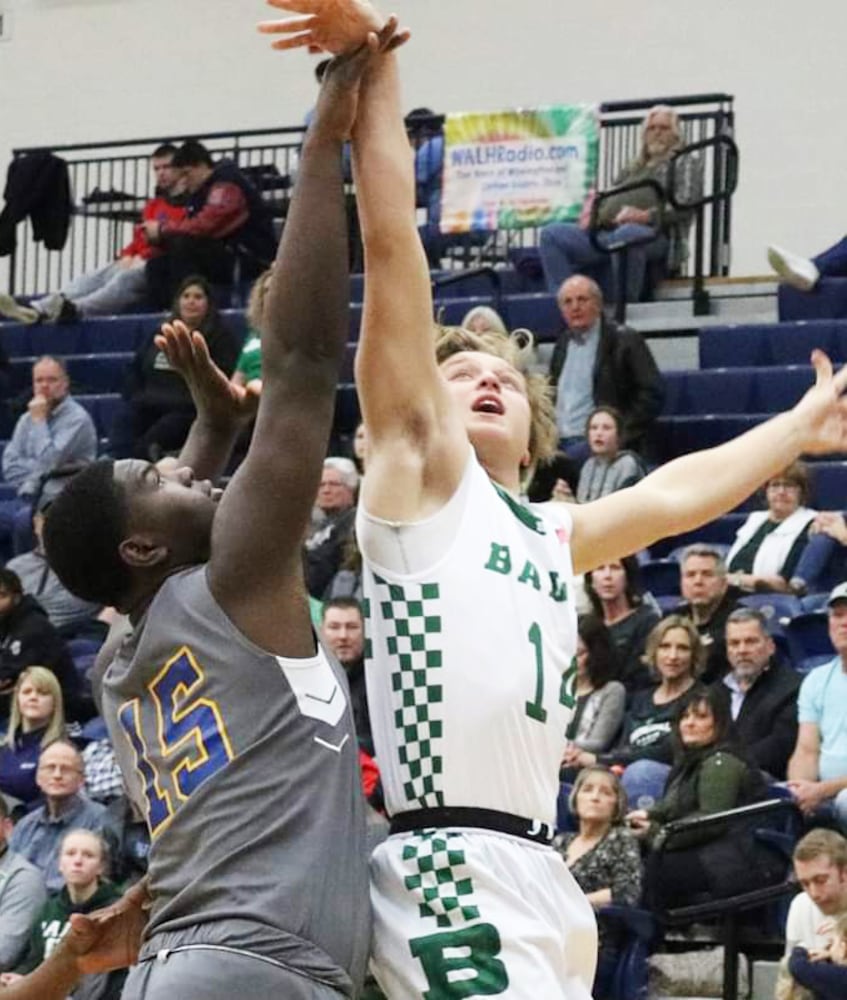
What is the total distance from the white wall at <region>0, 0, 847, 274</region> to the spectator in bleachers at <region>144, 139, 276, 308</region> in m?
2.83

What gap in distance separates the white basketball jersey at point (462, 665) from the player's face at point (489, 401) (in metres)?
0.20

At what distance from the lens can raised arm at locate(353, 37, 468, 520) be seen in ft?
12.2

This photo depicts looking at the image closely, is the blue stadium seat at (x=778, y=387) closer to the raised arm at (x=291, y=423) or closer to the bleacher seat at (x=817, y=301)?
the bleacher seat at (x=817, y=301)

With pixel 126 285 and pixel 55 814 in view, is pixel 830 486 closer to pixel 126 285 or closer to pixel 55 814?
pixel 55 814

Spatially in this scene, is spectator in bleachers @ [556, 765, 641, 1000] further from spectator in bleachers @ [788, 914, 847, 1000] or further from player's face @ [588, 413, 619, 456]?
player's face @ [588, 413, 619, 456]

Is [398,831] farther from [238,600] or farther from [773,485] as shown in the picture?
[773,485]

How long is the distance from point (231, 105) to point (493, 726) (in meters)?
Answer: 15.2

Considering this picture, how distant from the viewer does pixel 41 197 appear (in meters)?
16.7

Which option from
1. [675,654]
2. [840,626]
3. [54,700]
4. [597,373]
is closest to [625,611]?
[675,654]

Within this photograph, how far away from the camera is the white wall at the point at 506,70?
52.8 ft

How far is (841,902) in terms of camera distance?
7.76 m

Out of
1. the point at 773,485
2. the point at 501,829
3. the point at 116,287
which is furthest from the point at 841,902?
the point at 116,287

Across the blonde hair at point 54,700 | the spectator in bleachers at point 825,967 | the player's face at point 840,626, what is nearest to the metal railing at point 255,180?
the blonde hair at point 54,700

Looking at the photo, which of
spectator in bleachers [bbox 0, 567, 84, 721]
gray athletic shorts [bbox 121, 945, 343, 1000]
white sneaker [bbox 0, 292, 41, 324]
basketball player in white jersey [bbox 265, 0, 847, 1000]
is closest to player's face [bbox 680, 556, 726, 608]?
spectator in bleachers [bbox 0, 567, 84, 721]
